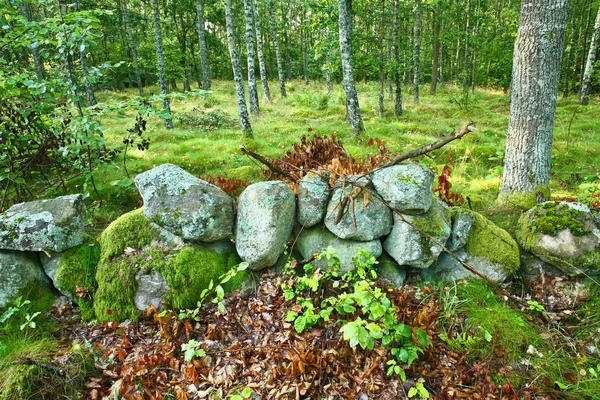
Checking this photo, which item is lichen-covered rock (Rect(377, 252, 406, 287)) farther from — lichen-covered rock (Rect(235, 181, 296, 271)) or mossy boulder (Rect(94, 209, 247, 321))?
mossy boulder (Rect(94, 209, 247, 321))

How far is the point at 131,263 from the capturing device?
3.99 metres

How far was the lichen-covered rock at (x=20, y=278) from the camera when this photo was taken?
3834 millimetres

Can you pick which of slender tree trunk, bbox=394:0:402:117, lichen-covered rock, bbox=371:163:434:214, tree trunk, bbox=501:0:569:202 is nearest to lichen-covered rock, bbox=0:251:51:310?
lichen-covered rock, bbox=371:163:434:214

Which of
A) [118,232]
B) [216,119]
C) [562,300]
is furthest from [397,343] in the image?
[216,119]

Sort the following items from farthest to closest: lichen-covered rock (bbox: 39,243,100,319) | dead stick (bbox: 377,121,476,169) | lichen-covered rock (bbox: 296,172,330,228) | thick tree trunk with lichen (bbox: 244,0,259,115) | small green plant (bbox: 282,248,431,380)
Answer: thick tree trunk with lichen (bbox: 244,0,259,115), lichen-covered rock (bbox: 296,172,330,228), lichen-covered rock (bbox: 39,243,100,319), dead stick (bbox: 377,121,476,169), small green plant (bbox: 282,248,431,380)

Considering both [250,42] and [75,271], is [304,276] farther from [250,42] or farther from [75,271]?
[250,42]

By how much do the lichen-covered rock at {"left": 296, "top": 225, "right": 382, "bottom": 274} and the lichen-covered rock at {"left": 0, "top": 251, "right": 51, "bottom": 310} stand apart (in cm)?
319

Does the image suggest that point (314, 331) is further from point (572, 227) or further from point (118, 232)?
point (572, 227)

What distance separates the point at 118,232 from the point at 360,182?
3.09 m

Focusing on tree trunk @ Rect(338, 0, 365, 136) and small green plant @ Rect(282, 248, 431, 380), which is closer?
small green plant @ Rect(282, 248, 431, 380)

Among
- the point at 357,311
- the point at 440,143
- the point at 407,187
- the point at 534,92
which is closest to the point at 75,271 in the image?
the point at 357,311

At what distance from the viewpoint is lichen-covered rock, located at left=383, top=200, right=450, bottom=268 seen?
4.00 meters

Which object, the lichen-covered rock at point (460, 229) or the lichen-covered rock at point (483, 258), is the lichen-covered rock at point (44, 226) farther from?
the lichen-covered rock at point (460, 229)

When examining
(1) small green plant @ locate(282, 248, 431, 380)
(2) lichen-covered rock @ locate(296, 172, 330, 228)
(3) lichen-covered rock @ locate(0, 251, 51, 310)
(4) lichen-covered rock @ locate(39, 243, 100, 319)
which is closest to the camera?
(1) small green plant @ locate(282, 248, 431, 380)
